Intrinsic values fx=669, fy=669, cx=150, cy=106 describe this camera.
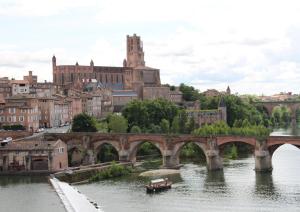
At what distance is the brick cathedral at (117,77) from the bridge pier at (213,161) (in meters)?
85.6

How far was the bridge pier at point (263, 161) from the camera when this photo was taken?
77.2 metres

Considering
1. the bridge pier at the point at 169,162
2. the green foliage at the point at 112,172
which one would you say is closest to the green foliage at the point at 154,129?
the bridge pier at the point at 169,162

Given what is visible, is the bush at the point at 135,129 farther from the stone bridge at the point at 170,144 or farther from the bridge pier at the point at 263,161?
the bridge pier at the point at 263,161

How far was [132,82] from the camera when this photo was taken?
17400 centimetres

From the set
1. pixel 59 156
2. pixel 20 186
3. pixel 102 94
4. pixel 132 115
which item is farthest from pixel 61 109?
pixel 20 186

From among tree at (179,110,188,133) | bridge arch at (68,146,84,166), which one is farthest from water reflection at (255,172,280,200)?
tree at (179,110,188,133)

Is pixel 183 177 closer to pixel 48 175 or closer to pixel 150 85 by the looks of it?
pixel 48 175

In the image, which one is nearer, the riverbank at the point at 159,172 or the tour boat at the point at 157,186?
the tour boat at the point at 157,186

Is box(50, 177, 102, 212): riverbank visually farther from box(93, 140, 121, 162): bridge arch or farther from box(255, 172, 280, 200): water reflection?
box(93, 140, 121, 162): bridge arch

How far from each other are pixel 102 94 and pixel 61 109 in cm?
3270

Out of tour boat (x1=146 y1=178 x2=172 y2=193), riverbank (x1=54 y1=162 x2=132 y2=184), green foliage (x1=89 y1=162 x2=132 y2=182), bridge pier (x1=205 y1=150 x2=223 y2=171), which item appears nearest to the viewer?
tour boat (x1=146 y1=178 x2=172 y2=193)

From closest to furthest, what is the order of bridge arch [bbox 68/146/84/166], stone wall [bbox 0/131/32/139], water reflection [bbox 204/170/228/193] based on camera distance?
water reflection [bbox 204/170/228/193], bridge arch [bbox 68/146/84/166], stone wall [bbox 0/131/32/139]

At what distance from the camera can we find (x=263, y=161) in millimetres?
77688

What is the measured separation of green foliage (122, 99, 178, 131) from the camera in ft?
396
